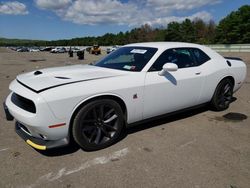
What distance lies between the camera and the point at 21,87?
3262mm

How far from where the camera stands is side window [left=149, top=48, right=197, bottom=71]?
3.94 metres

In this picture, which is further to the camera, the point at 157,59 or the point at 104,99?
the point at 157,59

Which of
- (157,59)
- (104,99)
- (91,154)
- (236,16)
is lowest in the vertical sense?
(91,154)

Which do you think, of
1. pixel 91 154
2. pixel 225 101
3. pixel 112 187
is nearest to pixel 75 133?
pixel 91 154

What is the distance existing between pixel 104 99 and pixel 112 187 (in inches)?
46.5

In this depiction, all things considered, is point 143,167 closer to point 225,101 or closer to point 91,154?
point 91,154

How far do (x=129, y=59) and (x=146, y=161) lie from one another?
1888mm

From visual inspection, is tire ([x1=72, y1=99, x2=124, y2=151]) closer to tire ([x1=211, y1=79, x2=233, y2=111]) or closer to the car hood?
the car hood

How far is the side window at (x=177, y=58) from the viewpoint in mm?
3943

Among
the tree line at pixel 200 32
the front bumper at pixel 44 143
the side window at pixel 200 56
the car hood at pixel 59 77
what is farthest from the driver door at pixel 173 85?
the tree line at pixel 200 32

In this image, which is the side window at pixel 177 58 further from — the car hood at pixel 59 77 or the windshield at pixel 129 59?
the car hood at pixel 59 77

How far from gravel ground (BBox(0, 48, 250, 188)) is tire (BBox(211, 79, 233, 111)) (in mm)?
833

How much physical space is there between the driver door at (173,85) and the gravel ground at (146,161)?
442 mm

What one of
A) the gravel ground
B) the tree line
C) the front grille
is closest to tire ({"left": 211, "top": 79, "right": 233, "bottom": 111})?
the gravel ground
